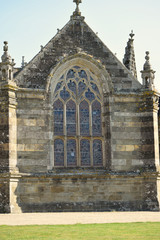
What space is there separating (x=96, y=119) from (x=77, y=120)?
925mm

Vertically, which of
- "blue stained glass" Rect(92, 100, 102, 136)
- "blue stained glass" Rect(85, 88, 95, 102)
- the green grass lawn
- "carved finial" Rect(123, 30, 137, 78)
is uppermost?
"carved finial" Rect(123, 30, 137, 78)

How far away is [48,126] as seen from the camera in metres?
21.4

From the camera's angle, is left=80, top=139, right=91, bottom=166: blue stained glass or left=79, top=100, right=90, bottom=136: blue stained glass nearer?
left=80, top=139, right=91, bottom=166: blue stained glass

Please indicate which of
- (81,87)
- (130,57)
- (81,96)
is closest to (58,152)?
(81,96)

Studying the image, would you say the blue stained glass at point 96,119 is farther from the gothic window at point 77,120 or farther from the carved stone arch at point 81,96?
the carved stone arch at point 81,96

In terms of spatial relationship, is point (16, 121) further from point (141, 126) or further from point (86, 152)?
point (141, 126)

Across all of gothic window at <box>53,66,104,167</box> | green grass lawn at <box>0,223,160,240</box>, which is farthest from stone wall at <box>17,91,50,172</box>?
green grass lawn at <box>0,223,160,240</box>

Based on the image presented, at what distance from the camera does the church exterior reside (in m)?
20.7

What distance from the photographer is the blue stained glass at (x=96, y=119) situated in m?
22.2

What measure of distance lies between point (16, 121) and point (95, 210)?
17.4ft

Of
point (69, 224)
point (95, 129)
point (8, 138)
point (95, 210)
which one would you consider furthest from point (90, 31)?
point (69, 224)

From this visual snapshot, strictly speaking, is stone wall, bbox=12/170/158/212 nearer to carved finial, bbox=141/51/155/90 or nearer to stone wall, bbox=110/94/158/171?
stone wall, bbox=110/94/158/171

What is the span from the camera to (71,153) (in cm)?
2180

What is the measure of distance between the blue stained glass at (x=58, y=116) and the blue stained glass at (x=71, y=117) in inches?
11.9
